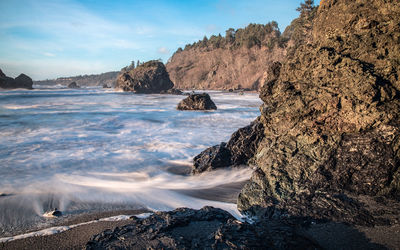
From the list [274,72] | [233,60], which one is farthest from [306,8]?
[274,72]

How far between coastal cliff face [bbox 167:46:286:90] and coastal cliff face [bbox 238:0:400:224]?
136ft

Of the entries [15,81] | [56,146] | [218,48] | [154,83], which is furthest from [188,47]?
[56,146]

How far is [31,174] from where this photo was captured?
14.3 ft

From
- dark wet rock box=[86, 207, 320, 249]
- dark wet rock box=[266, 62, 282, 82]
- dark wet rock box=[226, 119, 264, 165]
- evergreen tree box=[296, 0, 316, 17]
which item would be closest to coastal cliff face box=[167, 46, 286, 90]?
evergreen tree box=[296, 0, 316, 17]

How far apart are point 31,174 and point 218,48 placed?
67.1 meters

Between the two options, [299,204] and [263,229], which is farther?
[299,204]

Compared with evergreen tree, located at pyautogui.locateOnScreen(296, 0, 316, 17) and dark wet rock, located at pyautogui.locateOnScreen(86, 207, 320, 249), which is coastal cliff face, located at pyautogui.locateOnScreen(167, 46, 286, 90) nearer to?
evergreen tree, located at pyautogui.locateOnScreen(296, 0, 316, 17)

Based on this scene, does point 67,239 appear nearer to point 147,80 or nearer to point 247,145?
point 247,145

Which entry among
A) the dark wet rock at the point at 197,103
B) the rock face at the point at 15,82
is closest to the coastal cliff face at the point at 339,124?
the dark wet rock at the point at 197,103

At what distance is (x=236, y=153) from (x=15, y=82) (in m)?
50.2

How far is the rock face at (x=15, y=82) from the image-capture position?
39344mm

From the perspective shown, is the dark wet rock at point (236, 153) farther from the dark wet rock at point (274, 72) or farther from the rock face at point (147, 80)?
the rock face at point (147, 80)

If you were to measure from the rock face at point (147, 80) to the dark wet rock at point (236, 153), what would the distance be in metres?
38.6

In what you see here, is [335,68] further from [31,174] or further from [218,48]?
[218,48]
